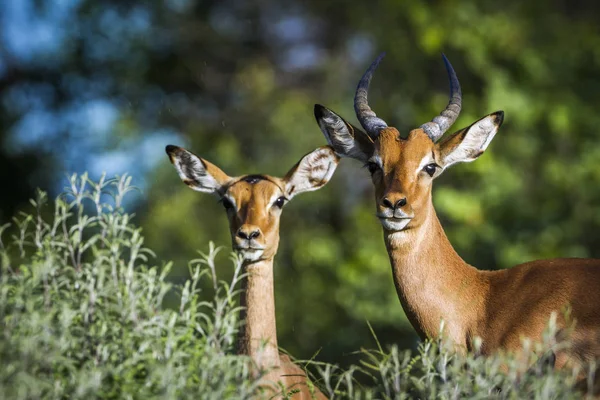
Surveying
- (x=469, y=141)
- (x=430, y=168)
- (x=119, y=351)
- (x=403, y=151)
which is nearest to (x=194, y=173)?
(x=403, y=151)

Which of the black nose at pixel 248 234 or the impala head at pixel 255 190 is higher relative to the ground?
the impala head at pixel 255 190

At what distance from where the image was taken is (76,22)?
92.6ft

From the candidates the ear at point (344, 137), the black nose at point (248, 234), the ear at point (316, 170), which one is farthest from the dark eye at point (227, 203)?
the ear at point (344, 137)

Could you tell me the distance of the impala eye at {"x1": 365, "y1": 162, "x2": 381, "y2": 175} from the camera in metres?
7.48

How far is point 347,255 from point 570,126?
16.2ft

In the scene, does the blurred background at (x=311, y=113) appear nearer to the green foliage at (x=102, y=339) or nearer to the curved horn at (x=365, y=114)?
the curved horn at (x=365, y=114)

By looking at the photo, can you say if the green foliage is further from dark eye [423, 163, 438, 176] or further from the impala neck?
dark eye [423, 163, 438, 176]

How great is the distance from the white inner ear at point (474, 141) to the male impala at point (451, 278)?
0.01 meters

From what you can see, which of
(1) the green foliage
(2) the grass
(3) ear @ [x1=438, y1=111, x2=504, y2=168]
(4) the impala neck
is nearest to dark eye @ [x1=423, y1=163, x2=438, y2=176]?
(3) ear @ [x1=438, y1=111, x2=504, y2=168]

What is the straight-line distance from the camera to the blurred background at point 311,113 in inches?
710

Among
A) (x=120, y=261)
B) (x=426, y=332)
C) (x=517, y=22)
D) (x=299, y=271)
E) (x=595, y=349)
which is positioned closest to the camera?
(x=120, y=261)

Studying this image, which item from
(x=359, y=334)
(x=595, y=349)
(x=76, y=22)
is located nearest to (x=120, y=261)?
(x=595, y=349)

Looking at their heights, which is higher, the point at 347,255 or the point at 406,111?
the point at 406,111

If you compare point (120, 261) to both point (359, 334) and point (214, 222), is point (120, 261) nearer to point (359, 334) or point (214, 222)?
point (359, 334)
